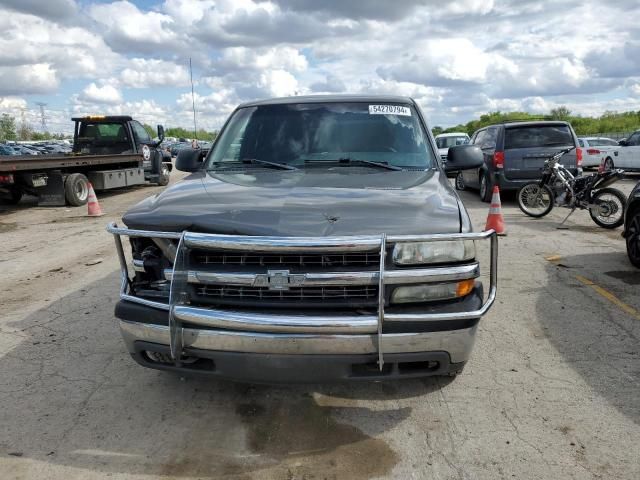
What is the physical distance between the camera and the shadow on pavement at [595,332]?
3.32 m

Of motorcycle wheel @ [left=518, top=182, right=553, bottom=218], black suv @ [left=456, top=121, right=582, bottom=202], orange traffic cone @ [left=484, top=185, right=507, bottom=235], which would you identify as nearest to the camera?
orange traffic cone @ [left=484, top=185, right=507, bottom=235]

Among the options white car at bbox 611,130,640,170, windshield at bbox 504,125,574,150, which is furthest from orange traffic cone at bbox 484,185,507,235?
white car at bbox 611,130,640,170

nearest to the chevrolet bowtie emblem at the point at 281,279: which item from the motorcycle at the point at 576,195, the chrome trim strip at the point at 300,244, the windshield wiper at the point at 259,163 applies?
the chrome trim strip at the point at 300,244

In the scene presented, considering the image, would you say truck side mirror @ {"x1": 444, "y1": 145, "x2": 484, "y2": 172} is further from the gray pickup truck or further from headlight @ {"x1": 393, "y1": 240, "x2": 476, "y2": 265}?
headlight @ {"x1": 393, "y1": 240, "x2": 476, "y2": 265}

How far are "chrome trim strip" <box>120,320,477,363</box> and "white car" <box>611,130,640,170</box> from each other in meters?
17.3

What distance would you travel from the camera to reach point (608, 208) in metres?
8.62

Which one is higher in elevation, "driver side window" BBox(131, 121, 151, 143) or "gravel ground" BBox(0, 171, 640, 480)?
"driver side window" BBox(131, 121, 151, 143)

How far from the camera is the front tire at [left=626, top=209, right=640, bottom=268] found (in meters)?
6.05

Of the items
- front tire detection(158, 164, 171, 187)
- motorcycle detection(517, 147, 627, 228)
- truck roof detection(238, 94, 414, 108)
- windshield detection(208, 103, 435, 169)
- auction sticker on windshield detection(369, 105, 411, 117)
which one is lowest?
front tire detection(158, 164, 171, 187)

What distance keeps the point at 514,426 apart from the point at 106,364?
2.74 metres

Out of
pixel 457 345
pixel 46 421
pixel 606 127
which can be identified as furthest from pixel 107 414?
pixel 606 127

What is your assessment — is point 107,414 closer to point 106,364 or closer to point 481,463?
point 106,364

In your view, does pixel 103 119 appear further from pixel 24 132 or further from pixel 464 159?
pixel 24 132

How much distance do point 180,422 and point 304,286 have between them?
1172 millimetres
